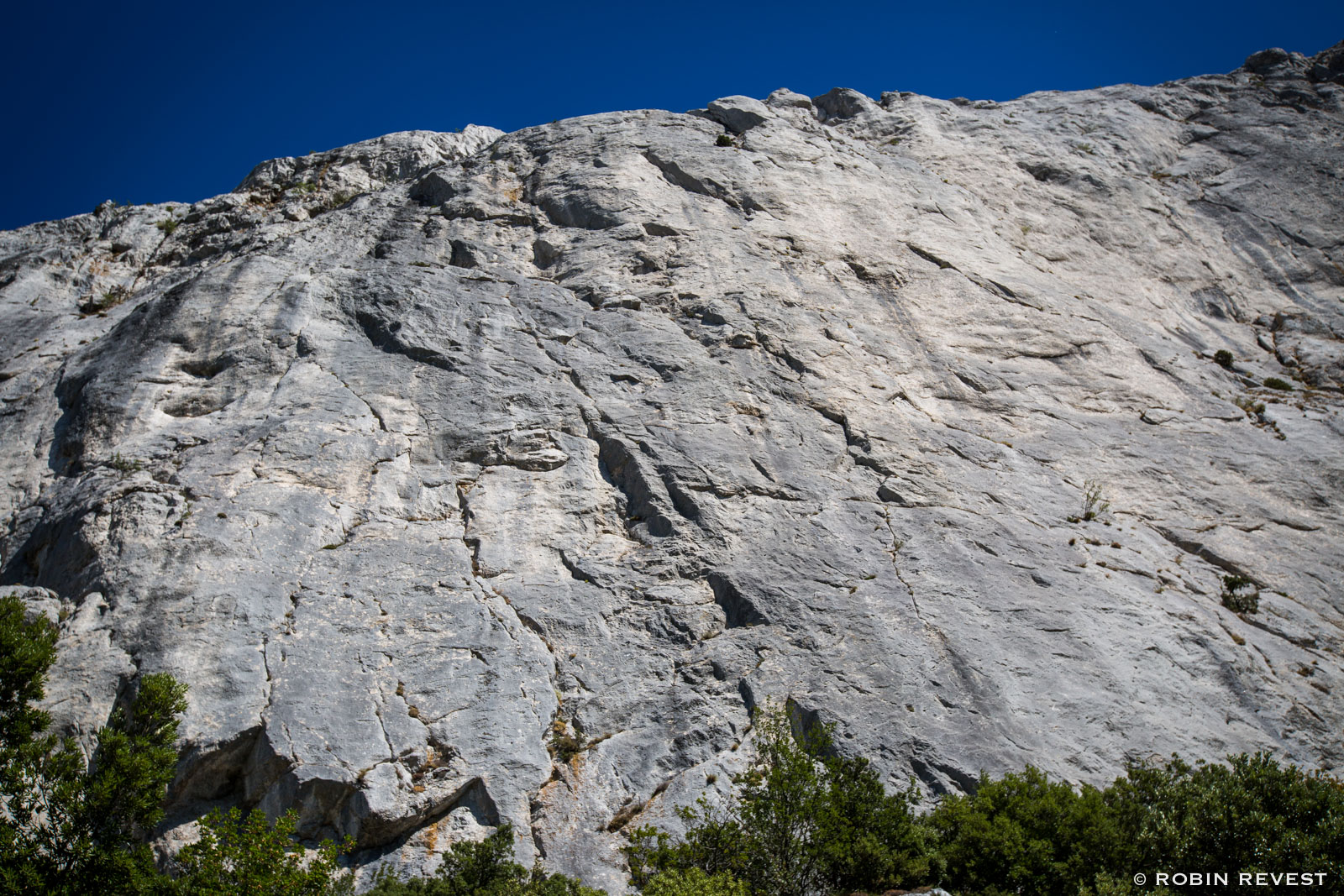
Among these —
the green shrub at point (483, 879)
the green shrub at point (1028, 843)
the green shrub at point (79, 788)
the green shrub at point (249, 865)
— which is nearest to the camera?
the green shrub at point (249, 865)

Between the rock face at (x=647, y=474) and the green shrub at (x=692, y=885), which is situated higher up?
the rock face at (x=647, y=474)

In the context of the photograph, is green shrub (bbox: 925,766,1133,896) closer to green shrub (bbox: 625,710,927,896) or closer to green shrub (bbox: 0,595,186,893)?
green shrub (bbox: 625,710,927,896)

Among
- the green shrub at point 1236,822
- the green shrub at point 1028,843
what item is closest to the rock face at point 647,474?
the green shrub at point 1028,843

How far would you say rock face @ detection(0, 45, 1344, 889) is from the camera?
13.1m

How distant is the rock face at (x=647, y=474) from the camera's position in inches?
514

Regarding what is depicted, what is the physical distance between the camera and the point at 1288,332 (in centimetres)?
2572

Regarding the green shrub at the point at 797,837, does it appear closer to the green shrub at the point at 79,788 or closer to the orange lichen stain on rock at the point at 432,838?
the orange lichen stain on rock at the point at 432,838

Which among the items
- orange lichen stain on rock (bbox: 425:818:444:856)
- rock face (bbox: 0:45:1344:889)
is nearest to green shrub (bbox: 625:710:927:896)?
rock face (bbox: 0:45:1344:889)

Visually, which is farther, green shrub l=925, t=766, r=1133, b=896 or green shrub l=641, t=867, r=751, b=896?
green shrub l=925, t=766, r=1133, b=896

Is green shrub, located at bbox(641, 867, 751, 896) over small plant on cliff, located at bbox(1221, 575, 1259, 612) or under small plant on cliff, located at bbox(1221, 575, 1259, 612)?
under

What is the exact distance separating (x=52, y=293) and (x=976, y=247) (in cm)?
2694

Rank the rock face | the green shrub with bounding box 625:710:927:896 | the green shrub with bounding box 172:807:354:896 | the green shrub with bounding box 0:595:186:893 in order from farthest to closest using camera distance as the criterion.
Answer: the rock face
the green shrub with bounding box 625:710:927:896
the green shrub with bounding box 0:595:186:893
the green shrub with bounding box 172:807:354:896

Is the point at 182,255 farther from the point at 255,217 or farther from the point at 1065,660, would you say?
the point at 1065,660

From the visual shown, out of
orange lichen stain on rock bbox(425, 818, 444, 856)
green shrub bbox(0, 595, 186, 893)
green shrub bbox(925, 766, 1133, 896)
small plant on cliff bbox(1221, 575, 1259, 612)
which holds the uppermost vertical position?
small plant on cliff bbox(1221, 575, 1259, 612)
